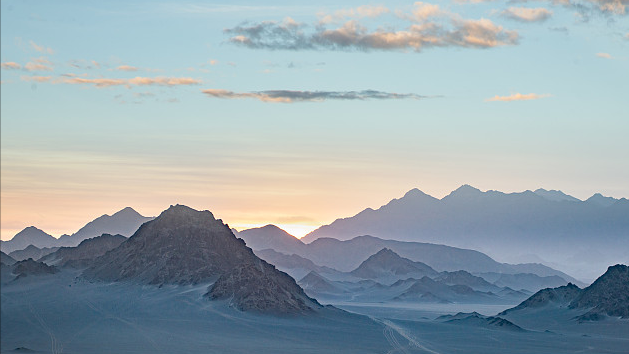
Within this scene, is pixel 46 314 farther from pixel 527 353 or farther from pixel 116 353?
pixel 527 353

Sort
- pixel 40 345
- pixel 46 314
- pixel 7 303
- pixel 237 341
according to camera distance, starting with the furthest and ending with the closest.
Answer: pixel 46 314
pixel 237 341
pixel 40 345
pixel 7 303

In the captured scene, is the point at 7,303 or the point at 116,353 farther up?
the point at 7,303

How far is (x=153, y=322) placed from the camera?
198875 mm

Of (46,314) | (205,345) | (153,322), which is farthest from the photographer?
(153,322)

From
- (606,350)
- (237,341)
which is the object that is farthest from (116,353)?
(606,350)

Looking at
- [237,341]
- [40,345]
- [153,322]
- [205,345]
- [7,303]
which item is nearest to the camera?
[7,303]

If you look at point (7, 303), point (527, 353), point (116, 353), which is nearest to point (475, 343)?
point (527, 353)

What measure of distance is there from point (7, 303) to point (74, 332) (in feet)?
235

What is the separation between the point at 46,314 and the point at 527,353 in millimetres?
104263

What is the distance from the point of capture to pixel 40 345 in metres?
141

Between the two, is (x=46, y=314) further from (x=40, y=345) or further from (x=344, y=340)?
(x=344, y=340)

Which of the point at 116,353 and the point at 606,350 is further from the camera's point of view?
the point at 606,350

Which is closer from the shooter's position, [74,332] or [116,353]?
[116,353]

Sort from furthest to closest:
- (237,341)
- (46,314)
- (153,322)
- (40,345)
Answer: (153,322) < (46,314) < (237,341) < (40,345)
